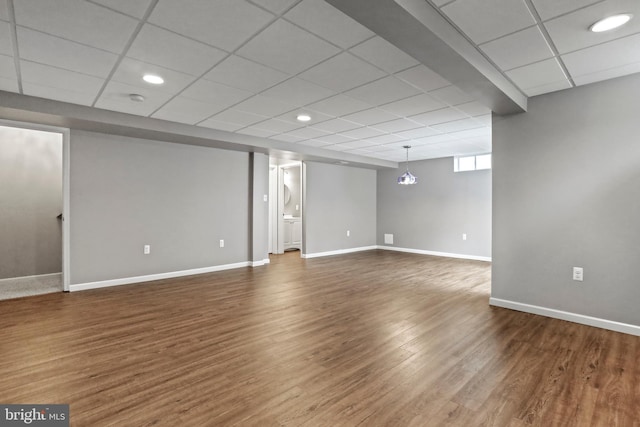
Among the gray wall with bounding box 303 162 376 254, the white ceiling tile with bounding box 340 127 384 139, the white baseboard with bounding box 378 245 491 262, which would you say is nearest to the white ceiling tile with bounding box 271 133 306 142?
the white ceiling tile with bounding box 340 127 384 139

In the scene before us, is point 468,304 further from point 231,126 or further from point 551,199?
point 231,126

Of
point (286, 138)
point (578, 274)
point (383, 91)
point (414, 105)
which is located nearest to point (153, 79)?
point (383, 91)

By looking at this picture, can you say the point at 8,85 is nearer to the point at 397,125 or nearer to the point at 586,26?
the point at 397,125

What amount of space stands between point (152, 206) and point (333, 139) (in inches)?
130

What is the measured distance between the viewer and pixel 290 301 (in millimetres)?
3943

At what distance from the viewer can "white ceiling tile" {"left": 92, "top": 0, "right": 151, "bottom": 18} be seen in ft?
6.13

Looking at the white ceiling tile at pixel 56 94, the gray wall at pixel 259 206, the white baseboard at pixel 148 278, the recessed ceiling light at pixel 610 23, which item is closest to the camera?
the recessed ceiling light at pixel 610 23

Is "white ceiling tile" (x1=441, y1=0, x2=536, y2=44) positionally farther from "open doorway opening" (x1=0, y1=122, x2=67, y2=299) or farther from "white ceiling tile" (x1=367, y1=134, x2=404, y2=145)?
"open doorway opening" (x1=0, y1=122, x2=67, y2=299)

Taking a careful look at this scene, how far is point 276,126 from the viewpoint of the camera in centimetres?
479

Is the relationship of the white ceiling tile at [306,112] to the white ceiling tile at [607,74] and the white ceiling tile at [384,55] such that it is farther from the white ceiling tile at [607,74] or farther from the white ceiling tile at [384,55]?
the white ceiling tile at [607,74]

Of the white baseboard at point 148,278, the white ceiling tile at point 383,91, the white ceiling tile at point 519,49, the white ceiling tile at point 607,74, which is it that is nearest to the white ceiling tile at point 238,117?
the white ceiling tile at point 383,91

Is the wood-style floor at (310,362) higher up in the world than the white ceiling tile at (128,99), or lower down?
lower down

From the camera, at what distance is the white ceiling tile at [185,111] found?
12.2 ft

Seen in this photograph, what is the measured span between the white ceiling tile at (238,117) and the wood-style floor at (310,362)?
246 centimetres
